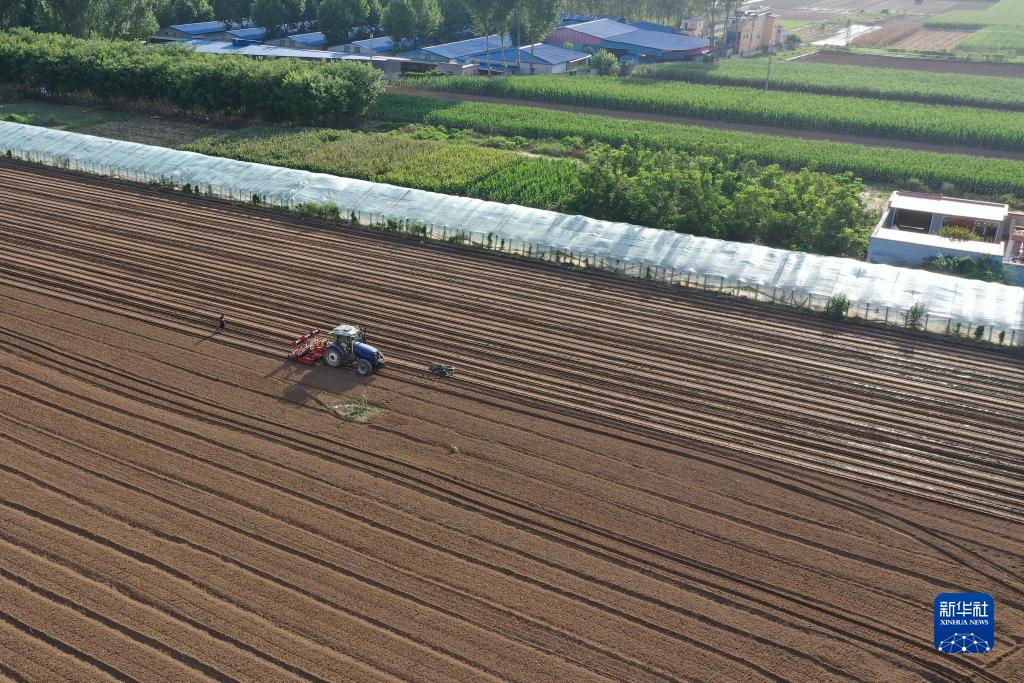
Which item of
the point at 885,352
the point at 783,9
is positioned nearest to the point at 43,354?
the point at 885,352

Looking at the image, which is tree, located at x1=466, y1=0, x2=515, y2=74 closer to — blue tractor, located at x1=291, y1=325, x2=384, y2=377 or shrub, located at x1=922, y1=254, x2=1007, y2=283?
shrub, located at x1=922, y1=254, x2=1007, y2=283

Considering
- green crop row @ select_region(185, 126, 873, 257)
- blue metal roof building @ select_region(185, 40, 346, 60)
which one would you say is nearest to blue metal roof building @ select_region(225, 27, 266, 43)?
blue metal roof building @ select_region(185, 40, 346, 60)

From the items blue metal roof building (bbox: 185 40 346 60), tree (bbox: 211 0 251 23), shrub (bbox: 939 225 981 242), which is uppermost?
tree (bbox: 211 0 251 23)

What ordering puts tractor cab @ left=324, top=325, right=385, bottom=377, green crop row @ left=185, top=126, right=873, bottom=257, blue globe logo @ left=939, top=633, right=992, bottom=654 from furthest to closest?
green crop row @ left=185, top=126, right=873, bottom=257 → tractor cab @ left=324, top=325, right=385, bottom=377 → blue globe logo @ left=939, top=633, right=992, bottom=654

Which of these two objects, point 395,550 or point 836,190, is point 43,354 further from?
point 836,190

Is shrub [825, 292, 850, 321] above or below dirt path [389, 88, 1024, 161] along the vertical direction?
below
